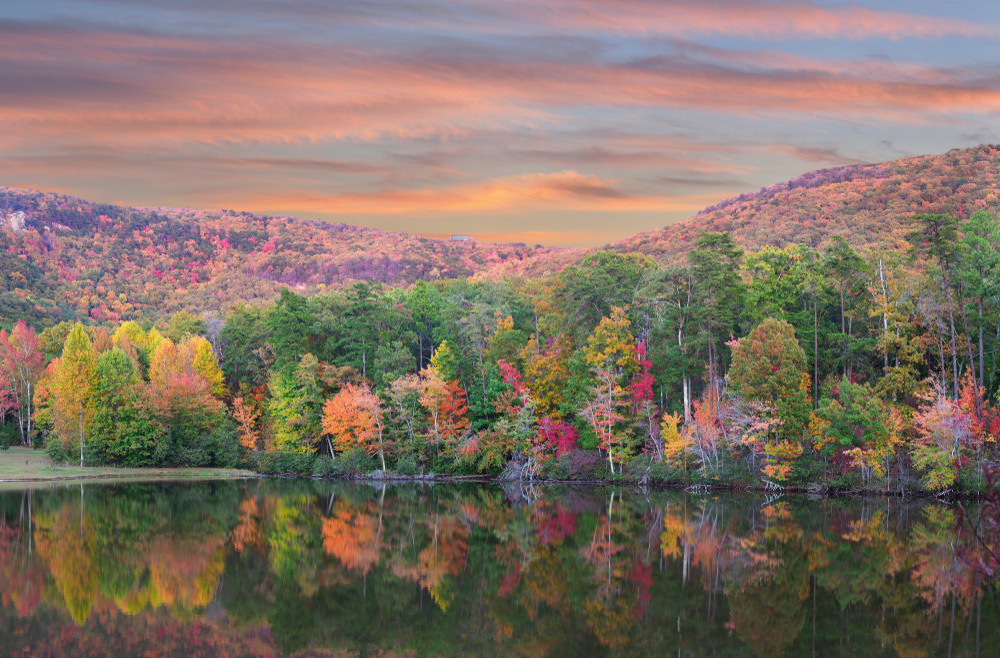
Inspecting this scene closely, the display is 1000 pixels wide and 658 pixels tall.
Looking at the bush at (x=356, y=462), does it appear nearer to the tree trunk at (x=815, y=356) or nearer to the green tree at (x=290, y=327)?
the green tree at (x=290, y=327)

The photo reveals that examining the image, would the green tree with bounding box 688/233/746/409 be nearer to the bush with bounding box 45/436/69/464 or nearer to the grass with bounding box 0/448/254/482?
the grass with bounding box 0/448/254/482

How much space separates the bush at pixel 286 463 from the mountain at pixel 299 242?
45.9 m

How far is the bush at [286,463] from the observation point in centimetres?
6278

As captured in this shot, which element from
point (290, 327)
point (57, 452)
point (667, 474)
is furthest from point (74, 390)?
point (667, 474)

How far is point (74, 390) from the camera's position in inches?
2427

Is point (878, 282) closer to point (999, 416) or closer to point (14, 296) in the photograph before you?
point (999, 416)

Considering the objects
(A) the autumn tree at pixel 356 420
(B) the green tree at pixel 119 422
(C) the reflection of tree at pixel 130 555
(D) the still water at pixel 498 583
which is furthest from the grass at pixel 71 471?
(D) the still water at pixel 498 583

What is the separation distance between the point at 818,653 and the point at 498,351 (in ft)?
151

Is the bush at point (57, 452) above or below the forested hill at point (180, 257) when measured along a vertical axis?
below

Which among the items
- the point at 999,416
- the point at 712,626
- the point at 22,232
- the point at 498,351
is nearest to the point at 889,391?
the point at 999,416

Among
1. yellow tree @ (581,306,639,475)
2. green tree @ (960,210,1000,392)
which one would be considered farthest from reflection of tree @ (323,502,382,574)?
green tree @ (960,210,1000,392)

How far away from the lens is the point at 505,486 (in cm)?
5081

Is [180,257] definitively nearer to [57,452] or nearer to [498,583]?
[57,452]

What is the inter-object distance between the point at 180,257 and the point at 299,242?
83.1 ft
